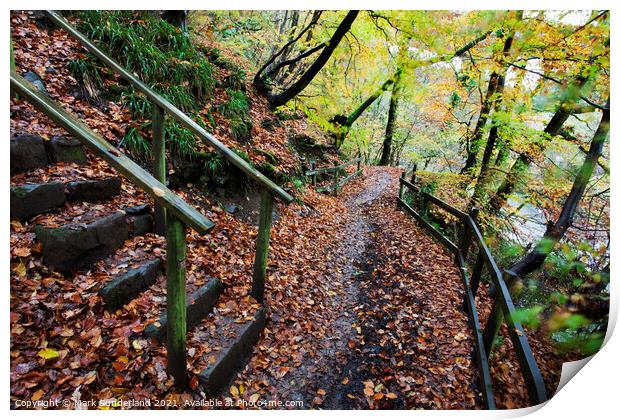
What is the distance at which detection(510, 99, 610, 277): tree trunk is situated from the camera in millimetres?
3154

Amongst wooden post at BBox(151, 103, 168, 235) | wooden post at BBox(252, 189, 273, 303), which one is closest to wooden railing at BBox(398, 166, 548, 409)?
wooden post at BBox(252, 189, 273, 303)

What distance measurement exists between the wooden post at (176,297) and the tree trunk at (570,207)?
337 cm

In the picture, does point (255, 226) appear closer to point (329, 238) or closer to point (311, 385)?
point (329, 238)

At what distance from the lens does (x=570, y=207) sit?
139 inches

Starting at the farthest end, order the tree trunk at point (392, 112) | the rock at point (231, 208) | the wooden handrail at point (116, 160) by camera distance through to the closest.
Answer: the tree trunk at point (392, 112) → the rock at point (231, 208) → the wooden handrail at point (116, 160)

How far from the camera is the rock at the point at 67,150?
2.72m

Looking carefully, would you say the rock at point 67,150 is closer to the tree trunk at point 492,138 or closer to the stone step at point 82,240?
the stone step at point 82,240

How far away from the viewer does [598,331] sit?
248 cm

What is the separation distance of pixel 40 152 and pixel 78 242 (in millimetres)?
943

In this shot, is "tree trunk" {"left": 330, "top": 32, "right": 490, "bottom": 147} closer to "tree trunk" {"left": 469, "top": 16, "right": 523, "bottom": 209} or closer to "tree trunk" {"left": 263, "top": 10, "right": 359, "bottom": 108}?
"tree trunk" {"left": 469, "top": 16, "right": 523, "bottom": 209}

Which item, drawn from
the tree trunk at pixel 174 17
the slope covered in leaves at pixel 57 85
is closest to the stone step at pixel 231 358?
the slope covered in leaves at pixel 57 85

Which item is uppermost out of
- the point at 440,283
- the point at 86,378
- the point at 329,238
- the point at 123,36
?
the point at 123,36
